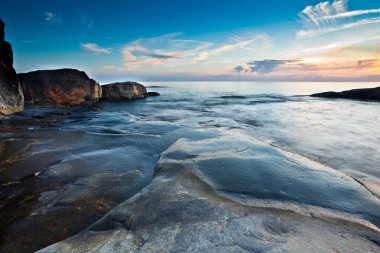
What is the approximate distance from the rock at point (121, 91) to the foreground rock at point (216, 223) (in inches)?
876

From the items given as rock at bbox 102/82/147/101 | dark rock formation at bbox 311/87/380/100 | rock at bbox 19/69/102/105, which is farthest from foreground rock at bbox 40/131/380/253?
dark rock formation at bbox 311/87/380/100

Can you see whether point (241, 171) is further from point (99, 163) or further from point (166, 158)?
point (99, 163)

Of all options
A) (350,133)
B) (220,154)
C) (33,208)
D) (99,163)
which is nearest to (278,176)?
(220,154)

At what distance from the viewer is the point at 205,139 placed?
23.1 feet

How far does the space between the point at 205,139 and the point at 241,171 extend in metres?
2.64

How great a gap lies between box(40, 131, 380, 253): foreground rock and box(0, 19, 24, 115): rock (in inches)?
406

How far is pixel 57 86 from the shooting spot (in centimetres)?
1838

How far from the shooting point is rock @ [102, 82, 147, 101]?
24609 millimetres

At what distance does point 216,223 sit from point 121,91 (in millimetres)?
24850

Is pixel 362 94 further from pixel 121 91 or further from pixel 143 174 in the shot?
pixel 143 174

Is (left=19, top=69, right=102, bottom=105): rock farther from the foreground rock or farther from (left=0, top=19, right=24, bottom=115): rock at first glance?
the foreground rock

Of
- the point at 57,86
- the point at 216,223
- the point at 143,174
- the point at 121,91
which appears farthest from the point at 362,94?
the point at 216,223

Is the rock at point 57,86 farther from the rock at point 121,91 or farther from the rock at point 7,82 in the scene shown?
the rock at point 7,82

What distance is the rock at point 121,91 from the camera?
24.6 m
